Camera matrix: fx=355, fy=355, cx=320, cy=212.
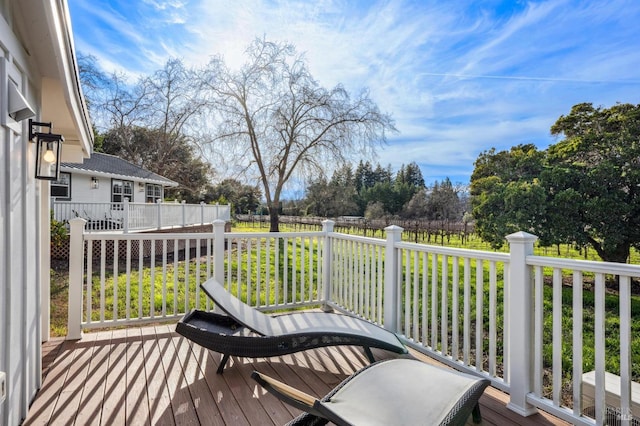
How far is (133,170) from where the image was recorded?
57.5 ft

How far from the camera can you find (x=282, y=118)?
13.9 metres

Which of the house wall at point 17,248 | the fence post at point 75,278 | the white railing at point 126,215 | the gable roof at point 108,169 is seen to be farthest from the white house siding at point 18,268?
the gable roof at point 108,169

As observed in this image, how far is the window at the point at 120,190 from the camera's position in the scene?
16094 mm

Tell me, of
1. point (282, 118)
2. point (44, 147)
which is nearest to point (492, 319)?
point (44, 147)

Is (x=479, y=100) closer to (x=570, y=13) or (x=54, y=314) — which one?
(x=570, y=13)

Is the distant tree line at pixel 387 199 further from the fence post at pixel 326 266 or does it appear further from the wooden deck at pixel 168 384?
the wooden deck at pixel 168 384

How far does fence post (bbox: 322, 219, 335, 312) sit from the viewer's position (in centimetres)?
468

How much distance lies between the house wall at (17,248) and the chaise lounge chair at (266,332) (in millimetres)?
985

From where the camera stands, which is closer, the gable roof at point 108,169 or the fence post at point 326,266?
the fence post at point 326,266

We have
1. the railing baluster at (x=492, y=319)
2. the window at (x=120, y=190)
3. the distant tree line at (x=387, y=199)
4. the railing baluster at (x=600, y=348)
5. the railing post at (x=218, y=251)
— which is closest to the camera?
the railing baluster at (x=600, y=348)

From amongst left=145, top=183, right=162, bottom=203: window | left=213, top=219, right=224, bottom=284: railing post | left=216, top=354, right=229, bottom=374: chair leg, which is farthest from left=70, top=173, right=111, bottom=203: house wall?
left=216, top=354, right=229, bottom=374: chair leg

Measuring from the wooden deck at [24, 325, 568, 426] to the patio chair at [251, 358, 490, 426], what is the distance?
1.75 ft

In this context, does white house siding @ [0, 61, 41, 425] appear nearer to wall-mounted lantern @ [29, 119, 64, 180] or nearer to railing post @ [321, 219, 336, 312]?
wall-mounted lantern @ [29, 119, 64, 180]

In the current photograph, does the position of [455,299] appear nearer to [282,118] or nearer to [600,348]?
[600,348]
